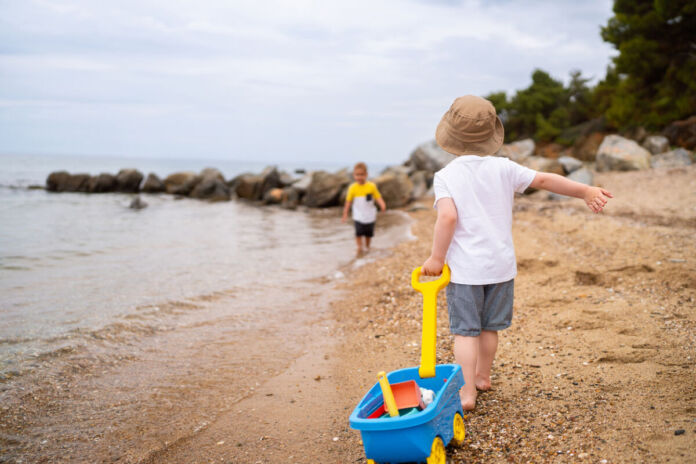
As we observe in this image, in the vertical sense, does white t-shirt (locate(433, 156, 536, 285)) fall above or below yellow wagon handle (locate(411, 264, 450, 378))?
above

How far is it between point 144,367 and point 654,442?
4.16 meters

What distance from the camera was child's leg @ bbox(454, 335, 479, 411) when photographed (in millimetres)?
3064

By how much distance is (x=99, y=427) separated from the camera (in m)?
3.56

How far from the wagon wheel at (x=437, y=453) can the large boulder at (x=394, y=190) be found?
16.1 metres

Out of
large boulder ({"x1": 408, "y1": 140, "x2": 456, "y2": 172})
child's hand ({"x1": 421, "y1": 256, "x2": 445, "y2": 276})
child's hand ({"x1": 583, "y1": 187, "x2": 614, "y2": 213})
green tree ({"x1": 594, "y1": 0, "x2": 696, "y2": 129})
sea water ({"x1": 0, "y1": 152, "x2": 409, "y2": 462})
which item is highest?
green tree ({"x1": 594, "y1": 0, "x2": 696, "y2": 129})

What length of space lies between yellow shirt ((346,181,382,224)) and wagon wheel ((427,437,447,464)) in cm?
771

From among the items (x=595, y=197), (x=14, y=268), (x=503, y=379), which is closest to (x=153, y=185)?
(x=14, y=268)

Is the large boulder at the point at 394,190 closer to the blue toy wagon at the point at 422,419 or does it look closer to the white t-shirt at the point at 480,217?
the white t-shirt at the point at 480,217

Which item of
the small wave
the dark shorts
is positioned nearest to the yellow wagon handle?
the dark shorts

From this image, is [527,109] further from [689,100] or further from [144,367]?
[144,367]

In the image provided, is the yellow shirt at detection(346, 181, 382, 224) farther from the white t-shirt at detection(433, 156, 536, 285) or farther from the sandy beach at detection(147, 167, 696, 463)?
the white t-shirt at detection(433, 156, 536, 285)

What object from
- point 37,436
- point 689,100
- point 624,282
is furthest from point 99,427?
point 689,100

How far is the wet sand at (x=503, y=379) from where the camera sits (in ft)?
8.93

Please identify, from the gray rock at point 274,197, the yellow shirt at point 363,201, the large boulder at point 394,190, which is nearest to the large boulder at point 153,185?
the gray rock at point 274,197
